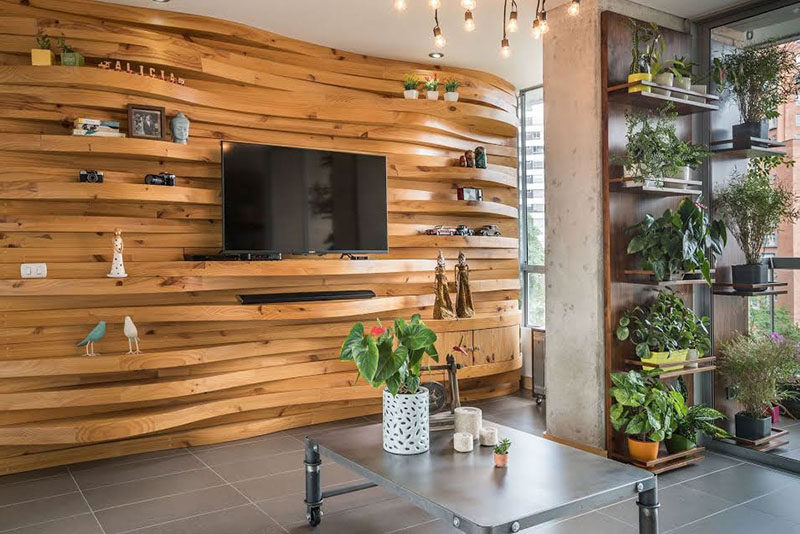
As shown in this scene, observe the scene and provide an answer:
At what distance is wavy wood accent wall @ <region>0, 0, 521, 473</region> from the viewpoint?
4238 mm

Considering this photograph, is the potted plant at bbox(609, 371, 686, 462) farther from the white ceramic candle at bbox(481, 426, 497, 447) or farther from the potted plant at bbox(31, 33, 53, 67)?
the potted plant at bbox(31, 33, 53, 67)

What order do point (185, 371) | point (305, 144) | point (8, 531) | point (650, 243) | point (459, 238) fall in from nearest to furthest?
point (8, 531) → point (650, 243) → point (185, 371) → point (305, 144) → point (459, 238)

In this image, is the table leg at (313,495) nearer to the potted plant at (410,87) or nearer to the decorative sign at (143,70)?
the decorative sign at (143,70)

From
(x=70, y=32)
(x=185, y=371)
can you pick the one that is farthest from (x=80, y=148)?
(x=185, y=371)

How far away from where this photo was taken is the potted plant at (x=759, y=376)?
421cm

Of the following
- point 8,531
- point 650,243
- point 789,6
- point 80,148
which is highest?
point 789,6

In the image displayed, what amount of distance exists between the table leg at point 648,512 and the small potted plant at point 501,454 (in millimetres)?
500

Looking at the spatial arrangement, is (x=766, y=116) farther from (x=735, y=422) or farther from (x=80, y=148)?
(x=80, y=148)

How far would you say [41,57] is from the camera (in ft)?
13.7

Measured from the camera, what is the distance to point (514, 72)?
6.19m

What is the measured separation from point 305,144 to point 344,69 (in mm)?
729

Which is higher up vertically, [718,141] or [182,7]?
[182,7]

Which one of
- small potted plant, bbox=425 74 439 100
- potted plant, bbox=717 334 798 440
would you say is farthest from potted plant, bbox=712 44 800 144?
small potted plant, bbox=425 74 439 100

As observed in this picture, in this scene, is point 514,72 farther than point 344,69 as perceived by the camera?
Yes
